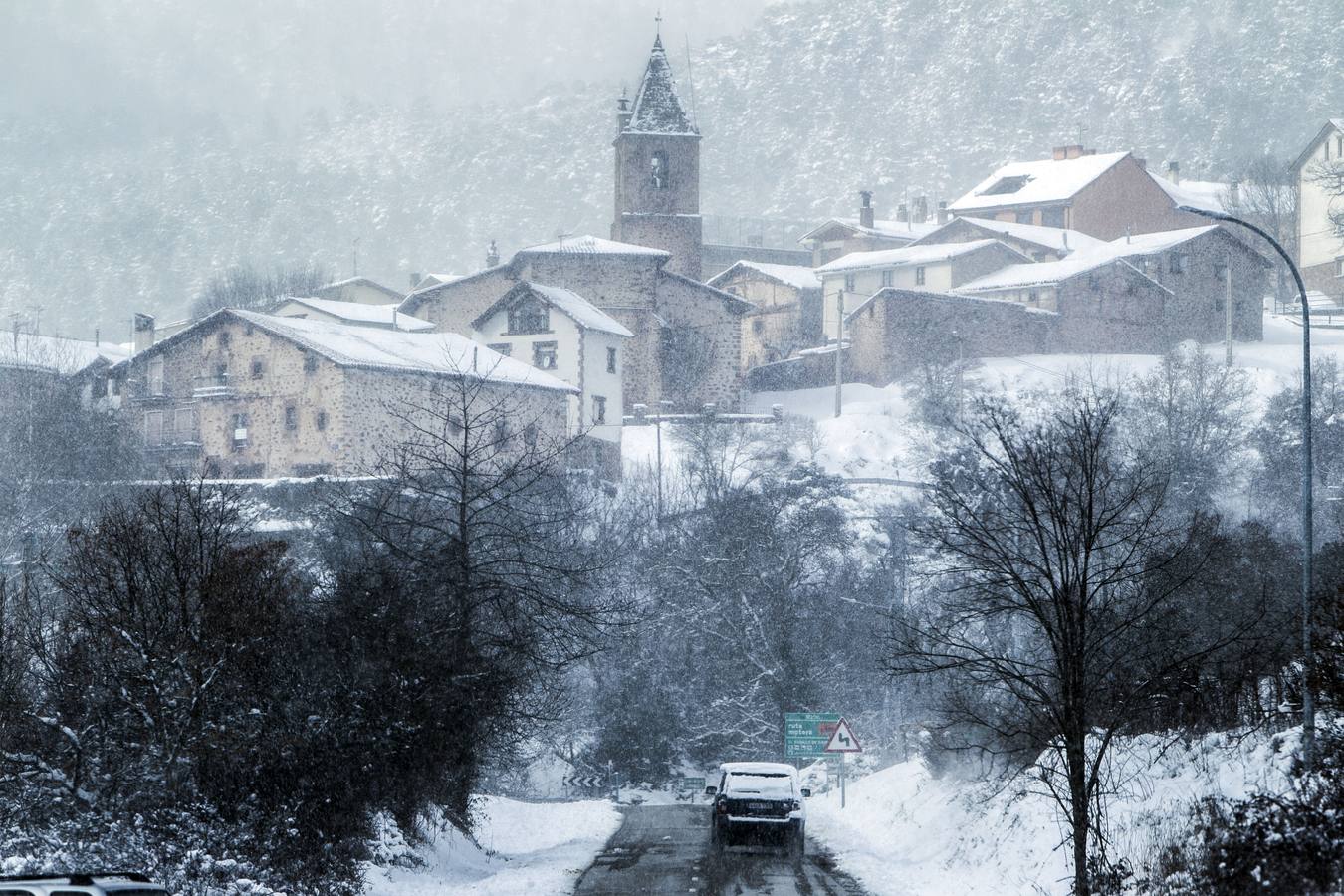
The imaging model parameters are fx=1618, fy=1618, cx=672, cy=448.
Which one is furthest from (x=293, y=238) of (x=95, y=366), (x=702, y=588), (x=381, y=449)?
(x=702, y=588)

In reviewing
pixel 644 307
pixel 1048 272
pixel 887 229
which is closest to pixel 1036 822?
pixel 644 307

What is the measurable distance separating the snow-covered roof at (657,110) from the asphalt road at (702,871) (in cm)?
7062

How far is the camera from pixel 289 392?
68500 mm

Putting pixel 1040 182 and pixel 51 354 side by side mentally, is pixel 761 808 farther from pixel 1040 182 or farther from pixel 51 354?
pixel 1040 182

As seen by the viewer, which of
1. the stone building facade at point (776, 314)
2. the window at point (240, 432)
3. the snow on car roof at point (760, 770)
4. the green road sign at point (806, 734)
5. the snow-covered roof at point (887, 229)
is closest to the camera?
the snow on car roof at point (760, 770)

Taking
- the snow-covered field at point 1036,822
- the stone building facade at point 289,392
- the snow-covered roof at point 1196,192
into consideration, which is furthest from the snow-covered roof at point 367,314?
the snow-covered field at point 1036,822

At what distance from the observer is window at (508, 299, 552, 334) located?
259 feet

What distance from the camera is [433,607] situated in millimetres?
22422

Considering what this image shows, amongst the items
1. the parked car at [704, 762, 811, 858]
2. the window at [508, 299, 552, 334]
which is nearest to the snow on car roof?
the parked car at [704, 762, 811, 858]

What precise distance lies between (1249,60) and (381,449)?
16141cm

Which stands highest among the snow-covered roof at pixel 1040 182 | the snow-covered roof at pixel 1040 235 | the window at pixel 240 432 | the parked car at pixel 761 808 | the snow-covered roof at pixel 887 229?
the snow-covered roof at pixel 1040 182

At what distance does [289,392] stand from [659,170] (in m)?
33.2

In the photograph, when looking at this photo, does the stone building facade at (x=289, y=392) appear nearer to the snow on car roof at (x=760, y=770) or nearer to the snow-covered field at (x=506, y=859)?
the snow-covered field at (x=506, y=859)

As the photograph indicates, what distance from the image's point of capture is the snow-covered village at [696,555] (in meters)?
17.6
